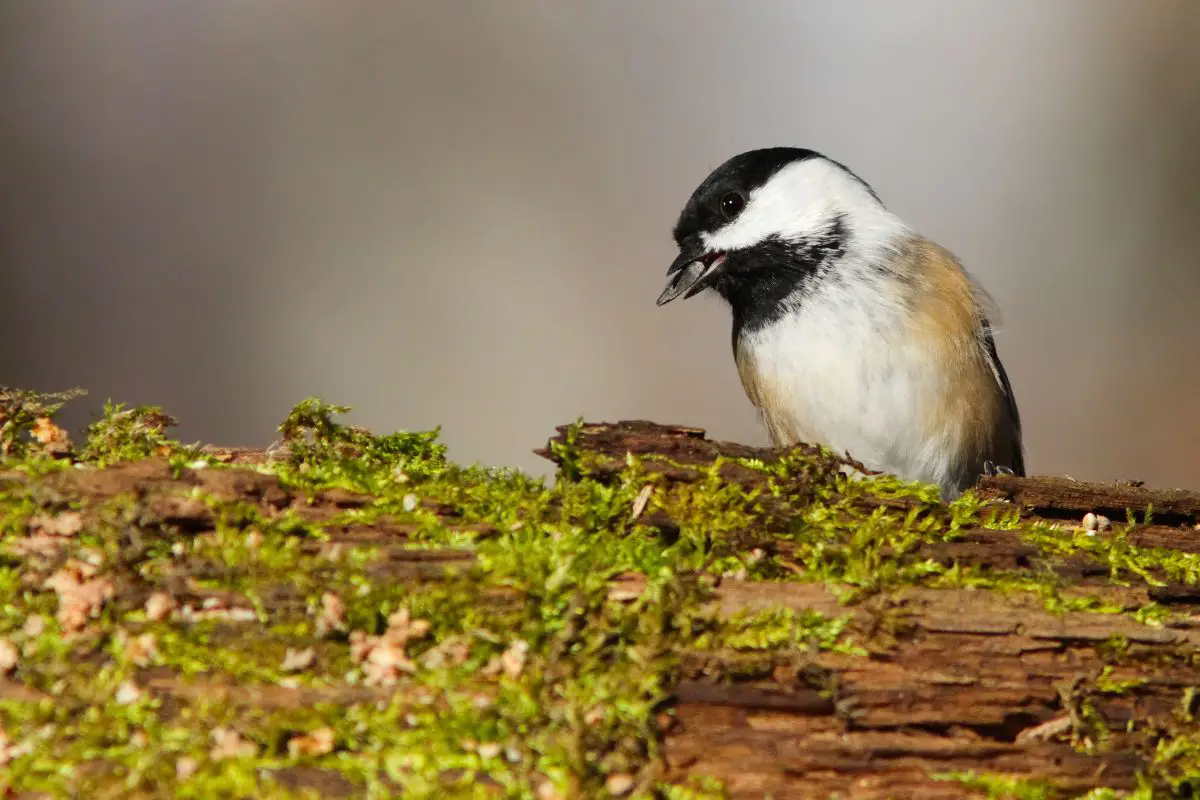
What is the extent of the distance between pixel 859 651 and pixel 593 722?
393 millimetres

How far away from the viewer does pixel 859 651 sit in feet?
4.25

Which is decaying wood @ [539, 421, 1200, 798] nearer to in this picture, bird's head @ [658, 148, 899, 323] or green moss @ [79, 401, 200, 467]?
green moss @ [79, 401, 200, 467]

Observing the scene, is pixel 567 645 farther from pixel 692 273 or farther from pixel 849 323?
pixel 692 273

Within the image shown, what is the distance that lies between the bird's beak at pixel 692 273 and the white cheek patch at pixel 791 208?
0.12ft

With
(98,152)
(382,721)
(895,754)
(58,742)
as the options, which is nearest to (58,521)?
(58,742)

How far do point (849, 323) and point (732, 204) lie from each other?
0.61 meters

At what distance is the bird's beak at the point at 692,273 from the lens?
9.47 feet

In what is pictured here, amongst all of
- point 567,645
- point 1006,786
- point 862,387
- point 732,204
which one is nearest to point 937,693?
point 1006,786

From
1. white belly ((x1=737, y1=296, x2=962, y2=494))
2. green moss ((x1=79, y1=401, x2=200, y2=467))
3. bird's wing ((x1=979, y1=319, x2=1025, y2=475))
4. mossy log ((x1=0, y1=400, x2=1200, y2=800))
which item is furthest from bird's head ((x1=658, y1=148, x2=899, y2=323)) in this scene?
green moss ((x1=79, y1=401, x2=200, y2=467))

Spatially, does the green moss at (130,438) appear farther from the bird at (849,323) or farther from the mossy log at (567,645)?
the bird at (849,323)

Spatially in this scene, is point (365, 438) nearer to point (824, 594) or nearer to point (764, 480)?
point (764, 480)

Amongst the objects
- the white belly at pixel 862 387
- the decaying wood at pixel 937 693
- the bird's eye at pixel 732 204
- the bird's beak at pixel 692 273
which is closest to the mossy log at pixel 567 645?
the decaying wood at pixel 937 693

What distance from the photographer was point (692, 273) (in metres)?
2.92

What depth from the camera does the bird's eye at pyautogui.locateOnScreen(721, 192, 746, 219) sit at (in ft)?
9.53
